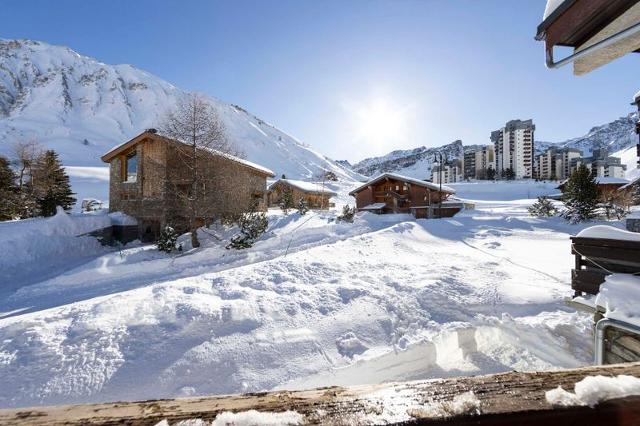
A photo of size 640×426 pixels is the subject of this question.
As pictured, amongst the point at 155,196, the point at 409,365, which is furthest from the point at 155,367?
the point at 155,196

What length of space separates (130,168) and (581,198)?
97.2ft

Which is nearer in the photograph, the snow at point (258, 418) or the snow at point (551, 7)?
the snow at point (258, 418)

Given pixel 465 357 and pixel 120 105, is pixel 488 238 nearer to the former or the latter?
pixel 465 357

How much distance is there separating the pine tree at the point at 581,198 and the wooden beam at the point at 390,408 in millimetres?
24464

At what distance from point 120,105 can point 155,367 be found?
148654mm

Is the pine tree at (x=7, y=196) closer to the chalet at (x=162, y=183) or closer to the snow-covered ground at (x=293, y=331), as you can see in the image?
the chalet at (x=162, y=183)

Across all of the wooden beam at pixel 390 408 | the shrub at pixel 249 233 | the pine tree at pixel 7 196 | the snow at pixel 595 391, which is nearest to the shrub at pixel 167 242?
the shrub at pixel 249 233

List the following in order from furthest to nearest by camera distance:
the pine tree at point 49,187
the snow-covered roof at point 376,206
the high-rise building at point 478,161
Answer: the high-rise building at point 478,161
the snow-covered roof at point 376,206
the pine tree at point 49,187

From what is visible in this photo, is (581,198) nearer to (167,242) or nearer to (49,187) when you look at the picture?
(167,242)

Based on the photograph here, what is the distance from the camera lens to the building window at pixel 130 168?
2030 centimetres

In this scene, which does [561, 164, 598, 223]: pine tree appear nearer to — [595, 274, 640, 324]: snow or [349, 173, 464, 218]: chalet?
[349, 173, 464, 218]: chalet

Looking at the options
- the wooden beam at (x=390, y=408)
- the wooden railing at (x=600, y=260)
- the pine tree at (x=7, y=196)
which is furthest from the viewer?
the pine tree at (x=7, y=196)

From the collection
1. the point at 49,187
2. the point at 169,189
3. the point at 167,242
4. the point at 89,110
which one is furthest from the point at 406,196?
the point at 89,110

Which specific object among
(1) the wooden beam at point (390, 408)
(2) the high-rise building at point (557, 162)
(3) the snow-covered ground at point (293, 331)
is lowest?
(3) the snow-covered ground at point (293, 331)
